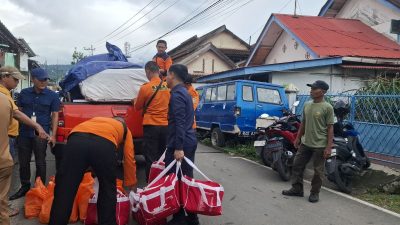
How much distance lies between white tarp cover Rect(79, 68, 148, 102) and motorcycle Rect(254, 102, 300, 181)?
107 inches

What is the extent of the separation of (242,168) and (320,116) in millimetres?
2982

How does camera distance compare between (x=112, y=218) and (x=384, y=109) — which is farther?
(x=384, y=109)

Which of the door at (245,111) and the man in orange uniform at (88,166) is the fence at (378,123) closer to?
the door at (245,111)

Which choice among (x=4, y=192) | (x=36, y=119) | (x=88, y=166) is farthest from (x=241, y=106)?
(x=4, y=192)

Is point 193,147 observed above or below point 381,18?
below

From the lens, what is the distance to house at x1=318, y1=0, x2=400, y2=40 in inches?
627

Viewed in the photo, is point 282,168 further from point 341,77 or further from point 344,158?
point 341,77

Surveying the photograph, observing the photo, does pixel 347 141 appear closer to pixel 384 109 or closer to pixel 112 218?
pixel 384 109

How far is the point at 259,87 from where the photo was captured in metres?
10.7

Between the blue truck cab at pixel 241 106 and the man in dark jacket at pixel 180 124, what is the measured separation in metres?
5.71

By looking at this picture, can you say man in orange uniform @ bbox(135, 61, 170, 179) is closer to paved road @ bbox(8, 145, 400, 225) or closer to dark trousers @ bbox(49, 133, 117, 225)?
paved road @ bbox(8, 145, 400, 225)

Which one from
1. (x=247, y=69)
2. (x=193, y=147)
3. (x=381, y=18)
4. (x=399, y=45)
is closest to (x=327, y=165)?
(x=193, y=147)

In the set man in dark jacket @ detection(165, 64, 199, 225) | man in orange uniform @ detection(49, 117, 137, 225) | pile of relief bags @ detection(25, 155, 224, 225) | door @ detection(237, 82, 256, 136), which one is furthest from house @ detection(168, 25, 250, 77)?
man in orange uniform @ detection(49, 117, 137, 225)

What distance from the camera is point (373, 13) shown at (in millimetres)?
17156
